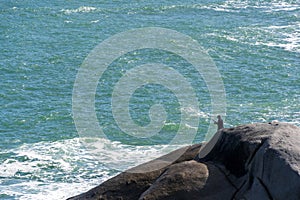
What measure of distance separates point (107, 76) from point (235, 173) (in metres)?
42.0

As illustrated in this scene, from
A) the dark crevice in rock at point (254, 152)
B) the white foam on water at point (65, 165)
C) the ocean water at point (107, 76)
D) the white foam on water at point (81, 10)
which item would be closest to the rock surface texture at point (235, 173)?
the dark crevice in rock at point (254, 152)

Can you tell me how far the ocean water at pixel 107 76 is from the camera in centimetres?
4591

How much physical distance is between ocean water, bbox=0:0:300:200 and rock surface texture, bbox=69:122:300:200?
16.6 m

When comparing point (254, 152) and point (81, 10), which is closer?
point (254, 152)

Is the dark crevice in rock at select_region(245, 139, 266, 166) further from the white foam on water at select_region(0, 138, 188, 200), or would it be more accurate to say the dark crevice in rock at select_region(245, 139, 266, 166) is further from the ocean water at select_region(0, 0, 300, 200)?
the ocean water at select_region(0, 0, 300, 200)

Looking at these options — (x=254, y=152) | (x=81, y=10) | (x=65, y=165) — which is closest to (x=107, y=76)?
(x=65, y=165)

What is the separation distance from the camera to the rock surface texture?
67.6 feet

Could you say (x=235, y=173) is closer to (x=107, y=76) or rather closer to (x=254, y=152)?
(x=254, y=152)

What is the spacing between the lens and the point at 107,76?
209 feet

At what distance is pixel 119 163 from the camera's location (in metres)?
45.2

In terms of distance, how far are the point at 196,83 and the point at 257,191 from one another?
4047 centimetres

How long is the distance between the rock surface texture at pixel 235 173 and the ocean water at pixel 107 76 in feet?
54.5

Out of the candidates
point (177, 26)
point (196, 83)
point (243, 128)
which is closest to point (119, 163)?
point (196, 83)

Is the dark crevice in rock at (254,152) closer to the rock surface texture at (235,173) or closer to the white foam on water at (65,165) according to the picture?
the rock surface texture at (235,173)
